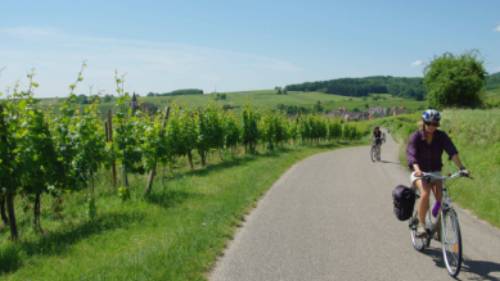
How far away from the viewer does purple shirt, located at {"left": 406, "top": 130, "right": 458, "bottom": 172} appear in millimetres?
6527

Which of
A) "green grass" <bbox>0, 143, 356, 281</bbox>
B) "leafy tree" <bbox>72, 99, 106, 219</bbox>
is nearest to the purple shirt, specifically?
"green grass" <bbox>0, 143, 356, 281</bbox>

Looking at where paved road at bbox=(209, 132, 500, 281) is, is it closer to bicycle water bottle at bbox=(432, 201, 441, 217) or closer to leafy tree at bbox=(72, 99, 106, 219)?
bicycle water bottle at bbox=(432, 201, 441, 217)

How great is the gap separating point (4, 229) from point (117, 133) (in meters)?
3.22

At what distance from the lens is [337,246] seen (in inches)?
276

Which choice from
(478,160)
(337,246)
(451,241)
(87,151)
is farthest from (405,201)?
(478,160)

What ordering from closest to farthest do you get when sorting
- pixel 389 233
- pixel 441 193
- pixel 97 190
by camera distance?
pixel 441 193, pixel 389 233, pixel 97 190

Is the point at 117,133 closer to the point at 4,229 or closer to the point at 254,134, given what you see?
the point at 4,229

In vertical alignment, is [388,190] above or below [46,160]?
below

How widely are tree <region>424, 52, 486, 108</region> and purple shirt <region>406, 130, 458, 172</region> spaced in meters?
31.3

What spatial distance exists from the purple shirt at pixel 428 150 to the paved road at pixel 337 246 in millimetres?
1314

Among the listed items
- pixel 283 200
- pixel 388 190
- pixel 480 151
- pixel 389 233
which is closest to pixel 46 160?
pixel 283 200

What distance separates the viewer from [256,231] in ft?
26.1

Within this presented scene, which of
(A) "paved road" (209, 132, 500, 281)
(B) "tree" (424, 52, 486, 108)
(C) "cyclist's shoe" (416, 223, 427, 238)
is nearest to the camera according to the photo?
(A) "paved road" (209, 132, 500, 281)

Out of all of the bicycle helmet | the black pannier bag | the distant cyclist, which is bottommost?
the black pannier bag
